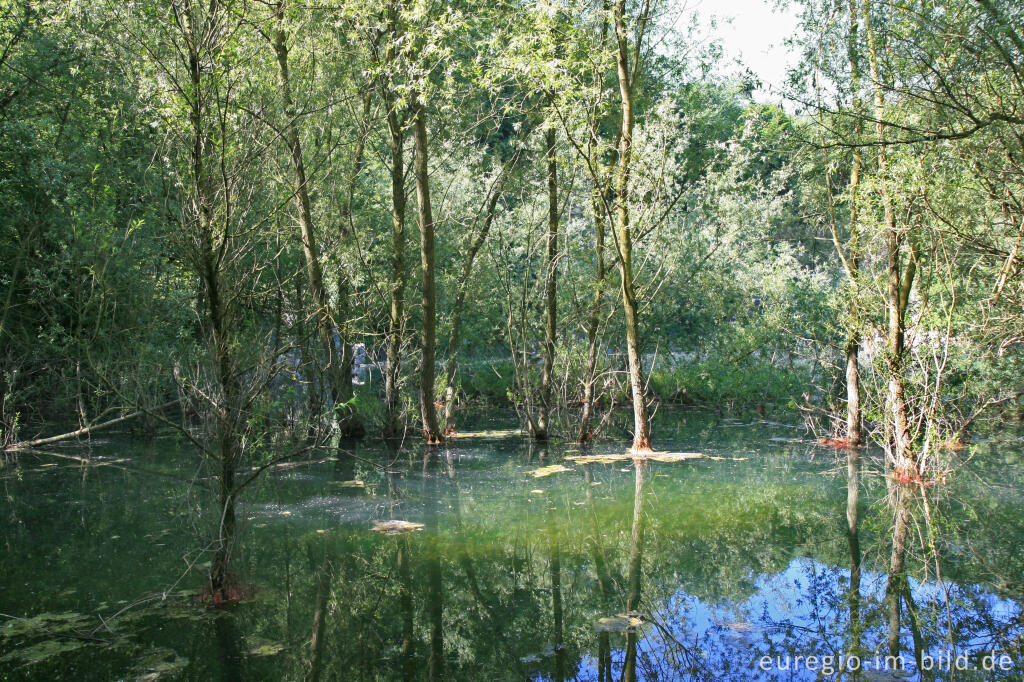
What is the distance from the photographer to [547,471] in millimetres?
11414

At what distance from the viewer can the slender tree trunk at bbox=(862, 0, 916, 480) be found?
9.86 meters

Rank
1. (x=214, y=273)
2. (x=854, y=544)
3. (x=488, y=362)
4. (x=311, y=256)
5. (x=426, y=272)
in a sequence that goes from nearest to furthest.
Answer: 1. (x=214, y=273)
2. (x=854, y=544)
3. (x=311, y=256)
4. (x=426, y=272)
5. (x=488, y=362)

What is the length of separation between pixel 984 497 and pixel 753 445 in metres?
5.08

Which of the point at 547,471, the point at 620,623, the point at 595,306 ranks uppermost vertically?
the point at 595,306

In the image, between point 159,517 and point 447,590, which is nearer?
point 447,590

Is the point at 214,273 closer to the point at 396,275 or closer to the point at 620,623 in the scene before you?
the point at 620,623

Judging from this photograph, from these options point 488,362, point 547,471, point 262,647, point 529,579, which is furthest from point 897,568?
point 488,362

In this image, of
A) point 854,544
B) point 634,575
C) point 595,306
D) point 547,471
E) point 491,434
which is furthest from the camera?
point 491,434

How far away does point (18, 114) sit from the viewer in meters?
13.1

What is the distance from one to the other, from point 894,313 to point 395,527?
7460 millimetres

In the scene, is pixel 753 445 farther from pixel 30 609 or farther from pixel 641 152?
pixel 30 609

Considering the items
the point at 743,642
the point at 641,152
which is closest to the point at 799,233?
the point at 641,152

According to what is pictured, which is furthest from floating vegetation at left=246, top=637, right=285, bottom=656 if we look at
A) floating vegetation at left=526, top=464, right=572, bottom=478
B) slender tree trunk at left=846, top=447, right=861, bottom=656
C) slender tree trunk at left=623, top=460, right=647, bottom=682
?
floating vegetation at left=526, top=464, right=572, bottom=478

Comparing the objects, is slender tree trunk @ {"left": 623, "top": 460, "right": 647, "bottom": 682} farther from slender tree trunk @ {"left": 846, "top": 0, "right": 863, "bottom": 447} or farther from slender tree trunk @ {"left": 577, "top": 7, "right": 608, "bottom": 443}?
slender tree trunk @ {"left": 846, "top": 0, "right": 863, "bottom": 447}
